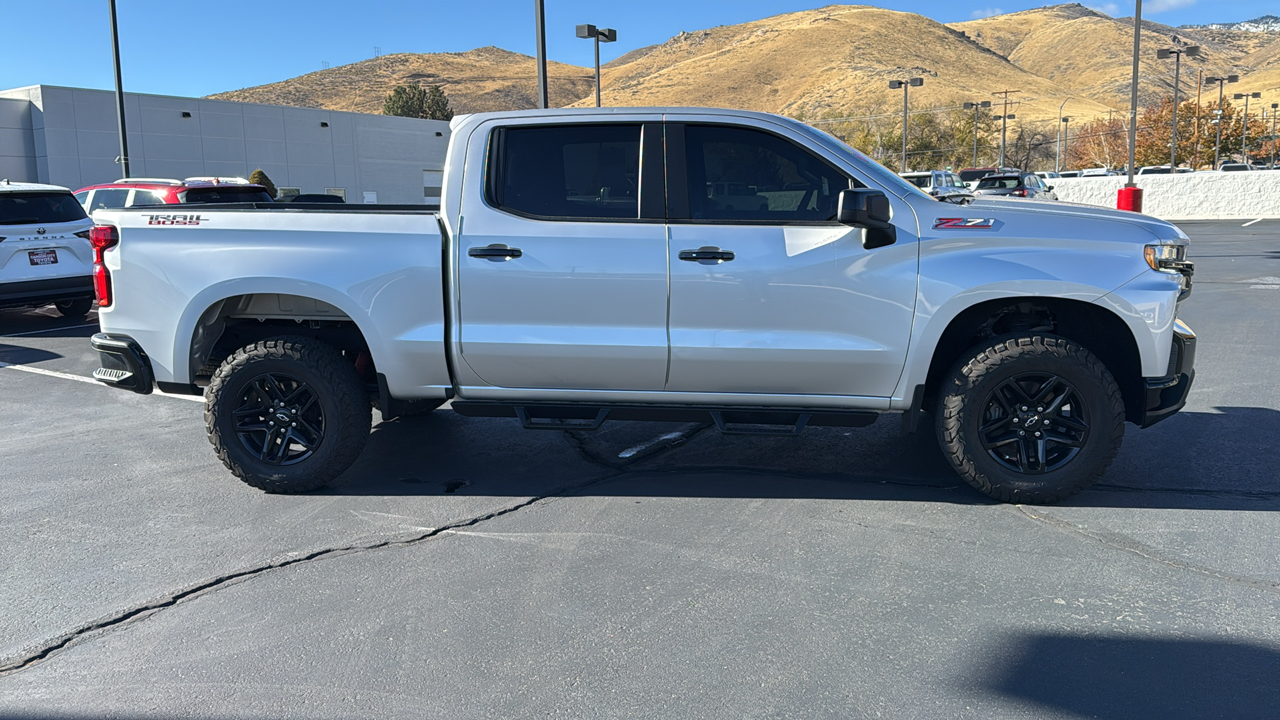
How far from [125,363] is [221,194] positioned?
27.0ft

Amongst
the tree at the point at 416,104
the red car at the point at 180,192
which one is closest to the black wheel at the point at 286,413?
the red car at the point at 180,192

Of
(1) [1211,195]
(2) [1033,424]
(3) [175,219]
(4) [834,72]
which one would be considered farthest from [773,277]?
(4) [834,72]

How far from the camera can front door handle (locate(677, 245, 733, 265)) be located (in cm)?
487

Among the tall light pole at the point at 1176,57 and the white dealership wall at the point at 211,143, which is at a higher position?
the tall light pole at the point at 1176,57

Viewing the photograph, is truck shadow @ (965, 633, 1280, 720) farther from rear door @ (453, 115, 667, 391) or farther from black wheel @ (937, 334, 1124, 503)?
rear door @ (453, 115, 667, 391)

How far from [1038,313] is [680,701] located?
3237 millimetres

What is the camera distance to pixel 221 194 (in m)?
12.9

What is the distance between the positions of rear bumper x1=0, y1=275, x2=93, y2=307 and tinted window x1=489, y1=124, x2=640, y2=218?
8856 millimetres

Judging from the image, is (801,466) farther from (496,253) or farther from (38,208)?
(38,208)

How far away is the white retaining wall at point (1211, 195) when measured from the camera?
1348 inches

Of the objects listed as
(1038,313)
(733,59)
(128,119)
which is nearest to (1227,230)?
(1038,313)

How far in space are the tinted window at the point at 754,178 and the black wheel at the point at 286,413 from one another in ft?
7.06

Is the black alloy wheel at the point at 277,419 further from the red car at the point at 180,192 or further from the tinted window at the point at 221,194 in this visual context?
the tinted window at the point at 221,194

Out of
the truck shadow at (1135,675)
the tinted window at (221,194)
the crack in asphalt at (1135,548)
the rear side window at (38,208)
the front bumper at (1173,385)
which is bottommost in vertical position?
the truck shadow at (1135,675)
